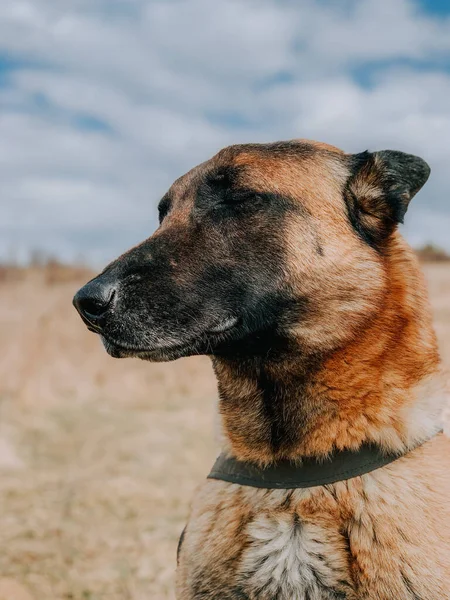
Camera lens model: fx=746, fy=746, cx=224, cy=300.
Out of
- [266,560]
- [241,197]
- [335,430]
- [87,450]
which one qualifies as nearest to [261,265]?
[241,197]

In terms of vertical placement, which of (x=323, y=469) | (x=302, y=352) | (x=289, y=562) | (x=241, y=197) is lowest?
(x=289, y=562)

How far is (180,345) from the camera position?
3047 millimetres

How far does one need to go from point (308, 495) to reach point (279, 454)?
210 mm

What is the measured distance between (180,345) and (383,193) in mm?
1087

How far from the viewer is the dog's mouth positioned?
119 inches

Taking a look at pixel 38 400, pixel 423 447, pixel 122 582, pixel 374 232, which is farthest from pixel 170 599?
pixel 38 400

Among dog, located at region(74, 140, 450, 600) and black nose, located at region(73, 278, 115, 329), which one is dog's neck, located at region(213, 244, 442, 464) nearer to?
dog, located at region(74, 140, 450, 600)

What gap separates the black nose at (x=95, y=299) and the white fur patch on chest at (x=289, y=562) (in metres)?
1.02

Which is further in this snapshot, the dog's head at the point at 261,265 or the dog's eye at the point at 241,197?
the dog's eye at the point at 241,197

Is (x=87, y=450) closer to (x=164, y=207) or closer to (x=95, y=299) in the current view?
(x=164, y=207)

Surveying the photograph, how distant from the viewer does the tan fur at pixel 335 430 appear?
270cm

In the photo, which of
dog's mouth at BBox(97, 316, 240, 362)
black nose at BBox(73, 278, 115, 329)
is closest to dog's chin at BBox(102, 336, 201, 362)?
dog's mouth at BBox(97, 316, 240, 362)

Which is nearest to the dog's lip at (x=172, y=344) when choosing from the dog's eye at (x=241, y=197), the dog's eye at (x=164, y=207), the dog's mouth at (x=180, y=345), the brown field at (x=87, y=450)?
the dog's mouth at (x=180, y=345)

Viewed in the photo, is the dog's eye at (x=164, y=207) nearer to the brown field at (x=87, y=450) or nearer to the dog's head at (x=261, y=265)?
the dog's head at (x=261, y=265)
